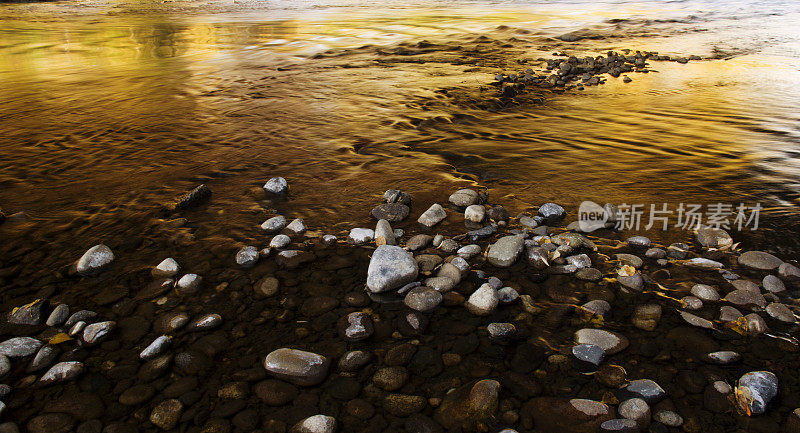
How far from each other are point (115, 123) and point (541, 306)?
5620 millimetres

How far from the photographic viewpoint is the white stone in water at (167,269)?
8.89ft

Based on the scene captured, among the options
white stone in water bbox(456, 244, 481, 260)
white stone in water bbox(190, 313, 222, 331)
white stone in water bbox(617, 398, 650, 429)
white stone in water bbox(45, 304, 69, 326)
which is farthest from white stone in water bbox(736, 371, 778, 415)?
white stone in water bbox(45, 304, 69, 326)

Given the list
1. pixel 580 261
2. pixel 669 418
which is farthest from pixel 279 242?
pixel 669 418

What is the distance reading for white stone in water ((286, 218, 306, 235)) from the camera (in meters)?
3.17

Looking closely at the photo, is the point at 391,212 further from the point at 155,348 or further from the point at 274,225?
the point at 155,348

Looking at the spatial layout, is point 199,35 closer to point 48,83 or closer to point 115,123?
point 48,83

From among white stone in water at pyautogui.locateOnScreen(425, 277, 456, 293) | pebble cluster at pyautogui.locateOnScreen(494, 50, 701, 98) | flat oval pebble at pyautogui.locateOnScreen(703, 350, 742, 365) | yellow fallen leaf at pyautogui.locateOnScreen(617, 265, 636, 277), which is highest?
pebble cluster at pyautogui.locateOnScreen(494, 50, 701, 98)

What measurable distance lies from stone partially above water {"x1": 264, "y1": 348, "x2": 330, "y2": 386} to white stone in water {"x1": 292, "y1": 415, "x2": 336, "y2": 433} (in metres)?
0.21

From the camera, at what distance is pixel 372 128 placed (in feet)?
18.1

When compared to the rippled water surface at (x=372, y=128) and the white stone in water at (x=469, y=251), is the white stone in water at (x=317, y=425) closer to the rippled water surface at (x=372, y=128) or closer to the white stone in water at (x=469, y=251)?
the white stone in water at (x=469, y=251)

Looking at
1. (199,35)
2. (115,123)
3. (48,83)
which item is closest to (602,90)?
(115,123)

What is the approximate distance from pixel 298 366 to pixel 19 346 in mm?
1298

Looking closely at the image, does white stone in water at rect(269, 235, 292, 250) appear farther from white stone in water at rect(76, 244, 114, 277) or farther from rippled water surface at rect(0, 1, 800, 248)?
white stone in water at rect(76, 244, 114, 277)

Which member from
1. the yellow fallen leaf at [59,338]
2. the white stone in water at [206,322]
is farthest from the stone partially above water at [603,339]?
the yellow fallen leaf at [59,338]
